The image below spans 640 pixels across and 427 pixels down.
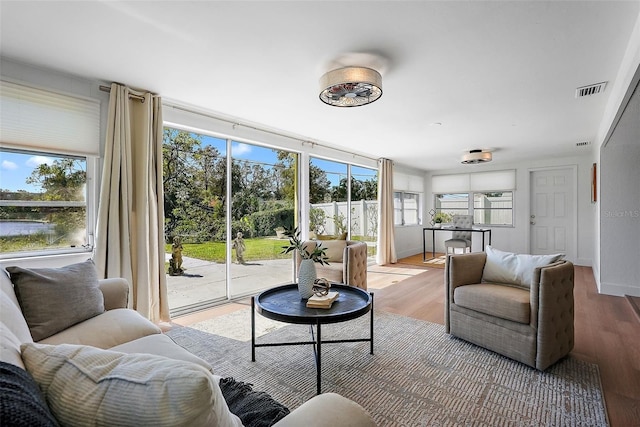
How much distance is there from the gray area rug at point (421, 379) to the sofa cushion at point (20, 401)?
4.83 ft

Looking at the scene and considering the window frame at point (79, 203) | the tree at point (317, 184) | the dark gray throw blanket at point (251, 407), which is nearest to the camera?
the dark gray throw blanket at point (251, 407)

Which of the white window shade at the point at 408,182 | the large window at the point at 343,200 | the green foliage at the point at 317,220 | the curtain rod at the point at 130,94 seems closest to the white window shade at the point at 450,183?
the white window shade at the point at 408,182

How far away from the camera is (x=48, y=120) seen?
2.48m

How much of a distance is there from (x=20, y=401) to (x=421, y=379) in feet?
6.96

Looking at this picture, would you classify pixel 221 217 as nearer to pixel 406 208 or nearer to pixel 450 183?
pixel 406 208

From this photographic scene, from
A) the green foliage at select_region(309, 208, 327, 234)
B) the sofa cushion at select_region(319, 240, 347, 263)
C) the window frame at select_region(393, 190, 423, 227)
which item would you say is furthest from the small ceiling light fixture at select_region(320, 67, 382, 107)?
the window frame at select_region(393, 190, 423, 227)

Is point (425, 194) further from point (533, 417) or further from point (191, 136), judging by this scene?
point (533, 417)

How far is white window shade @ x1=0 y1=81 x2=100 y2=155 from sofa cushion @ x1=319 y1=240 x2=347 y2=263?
8.93 ft

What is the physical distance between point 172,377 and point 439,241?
8.33 m

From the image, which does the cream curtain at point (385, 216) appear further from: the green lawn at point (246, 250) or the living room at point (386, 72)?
the green lawn at point (246, 250)

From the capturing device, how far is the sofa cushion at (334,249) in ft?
13.6

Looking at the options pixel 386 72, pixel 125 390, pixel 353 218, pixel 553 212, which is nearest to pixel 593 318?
pixel 386 72

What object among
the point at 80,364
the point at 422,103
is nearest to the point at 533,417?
the point at 80,364

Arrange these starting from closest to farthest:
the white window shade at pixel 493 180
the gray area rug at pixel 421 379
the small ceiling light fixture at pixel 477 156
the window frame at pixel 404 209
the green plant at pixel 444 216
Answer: the gray area rug at pixel 421 379 < the small ceiling light fixture at pixel 477 156 < the white window shade at pixel 493 180 < the window frame at pixel 404 209 < the green plant at pixel 444 216
